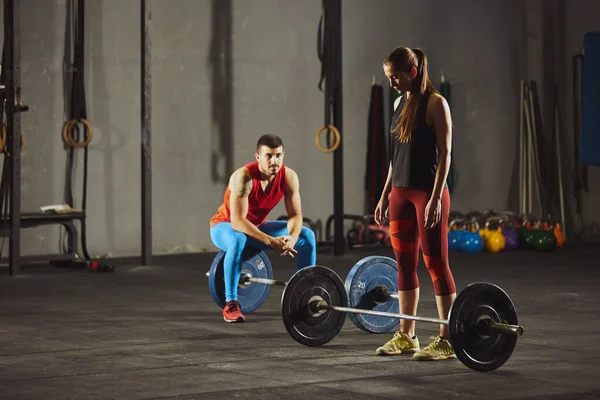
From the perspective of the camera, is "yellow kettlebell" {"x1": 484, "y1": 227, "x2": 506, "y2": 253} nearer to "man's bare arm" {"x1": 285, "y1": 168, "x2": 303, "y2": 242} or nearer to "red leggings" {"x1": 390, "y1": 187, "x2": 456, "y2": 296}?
"man's bare arm" {"x1": 285, "y1": 168, "x2": 303, "y2": 242}

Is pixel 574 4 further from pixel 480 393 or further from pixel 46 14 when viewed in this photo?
pixel 480 393

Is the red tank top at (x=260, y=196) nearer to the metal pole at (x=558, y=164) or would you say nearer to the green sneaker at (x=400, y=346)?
the green sneaker at (x=400, y=346)

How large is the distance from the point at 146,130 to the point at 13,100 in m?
1.13

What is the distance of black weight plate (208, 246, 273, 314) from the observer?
5.86 m

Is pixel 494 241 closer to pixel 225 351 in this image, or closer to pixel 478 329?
pixel 225 351

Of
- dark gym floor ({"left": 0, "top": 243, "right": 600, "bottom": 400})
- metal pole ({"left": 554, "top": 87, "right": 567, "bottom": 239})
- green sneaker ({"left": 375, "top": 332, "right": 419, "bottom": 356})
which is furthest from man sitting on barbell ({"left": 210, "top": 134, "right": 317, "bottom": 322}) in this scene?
metal pole ({"left": 554, "top": 87, "right": 567, "bottom": 239})

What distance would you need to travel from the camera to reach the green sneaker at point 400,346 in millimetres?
4570

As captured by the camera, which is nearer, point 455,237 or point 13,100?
point 13,100

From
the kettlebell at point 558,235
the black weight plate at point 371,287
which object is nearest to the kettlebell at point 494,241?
the kettlebell at point 558,235

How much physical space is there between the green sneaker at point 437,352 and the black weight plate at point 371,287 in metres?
0.63

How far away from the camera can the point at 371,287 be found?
16.8 ft

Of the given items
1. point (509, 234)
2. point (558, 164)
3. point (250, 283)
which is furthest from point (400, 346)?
point (558, 164)

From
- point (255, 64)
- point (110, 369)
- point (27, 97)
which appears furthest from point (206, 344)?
point (255, 64)

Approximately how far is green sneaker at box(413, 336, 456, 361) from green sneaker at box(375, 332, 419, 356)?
121 mm
